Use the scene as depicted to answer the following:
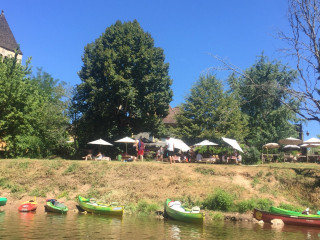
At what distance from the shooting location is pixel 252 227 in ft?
55.3

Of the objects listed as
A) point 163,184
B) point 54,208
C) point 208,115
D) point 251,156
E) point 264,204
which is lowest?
point 54,208

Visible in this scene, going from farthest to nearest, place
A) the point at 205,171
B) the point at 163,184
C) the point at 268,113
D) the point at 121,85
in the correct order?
the point at 268,113 → the point at 121,85 → the point at 205,171 → the point at 163,184

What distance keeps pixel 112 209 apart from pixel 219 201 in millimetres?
6830

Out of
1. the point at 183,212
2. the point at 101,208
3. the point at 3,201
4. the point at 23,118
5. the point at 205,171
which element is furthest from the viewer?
the point at 23,118

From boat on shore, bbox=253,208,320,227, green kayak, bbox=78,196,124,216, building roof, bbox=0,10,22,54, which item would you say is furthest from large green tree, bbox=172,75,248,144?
building roof, bbox=0,10,22,54

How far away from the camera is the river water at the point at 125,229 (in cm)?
1361

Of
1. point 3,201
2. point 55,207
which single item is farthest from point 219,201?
point 3,201

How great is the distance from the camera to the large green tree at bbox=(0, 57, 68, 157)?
102ft

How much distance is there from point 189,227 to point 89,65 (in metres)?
25.8

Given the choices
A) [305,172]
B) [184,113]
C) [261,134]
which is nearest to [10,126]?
[184,113]

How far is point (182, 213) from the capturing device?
17672mm

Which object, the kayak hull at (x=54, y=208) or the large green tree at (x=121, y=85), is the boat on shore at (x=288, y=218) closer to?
the kayak hull at (x=54, y=208)

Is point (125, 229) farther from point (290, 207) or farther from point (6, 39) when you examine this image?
point (6, 39)

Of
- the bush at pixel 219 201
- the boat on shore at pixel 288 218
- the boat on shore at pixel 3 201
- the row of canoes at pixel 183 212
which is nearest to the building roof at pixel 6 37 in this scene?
the boat on shore at pixel 3 201
